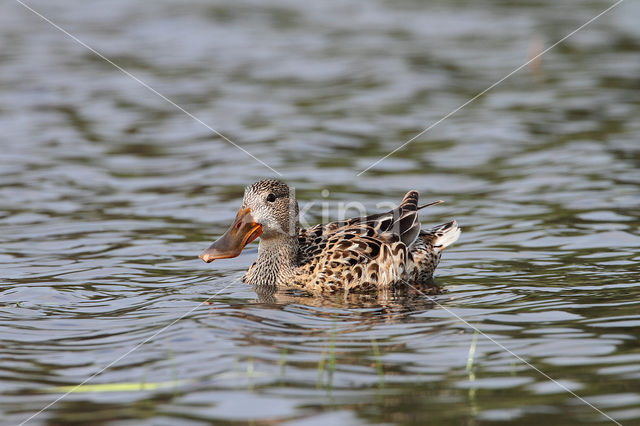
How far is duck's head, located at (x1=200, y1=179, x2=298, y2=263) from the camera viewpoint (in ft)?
27.8

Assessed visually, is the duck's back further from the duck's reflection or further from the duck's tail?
the duck's reflection

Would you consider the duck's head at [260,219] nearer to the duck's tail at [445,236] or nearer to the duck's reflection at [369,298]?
the duck's reflection at [369,298]

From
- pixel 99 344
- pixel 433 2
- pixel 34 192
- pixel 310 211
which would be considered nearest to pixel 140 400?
pixel 99 344

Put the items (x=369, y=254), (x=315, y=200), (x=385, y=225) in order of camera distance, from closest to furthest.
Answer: (x=369, y=254) → (x=385, y=225) → (x=315, y=200)

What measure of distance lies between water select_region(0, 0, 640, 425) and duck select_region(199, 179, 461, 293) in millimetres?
325

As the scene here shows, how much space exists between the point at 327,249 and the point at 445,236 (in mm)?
1274

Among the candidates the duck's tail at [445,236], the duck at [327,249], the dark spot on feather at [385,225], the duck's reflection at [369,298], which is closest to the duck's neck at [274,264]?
the duck at [327,249]

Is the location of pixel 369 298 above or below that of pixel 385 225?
below

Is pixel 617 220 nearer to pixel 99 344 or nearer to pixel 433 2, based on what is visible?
pixel 99 344

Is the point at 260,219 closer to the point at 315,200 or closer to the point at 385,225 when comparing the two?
the point at 385,225

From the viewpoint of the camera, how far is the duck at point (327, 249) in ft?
28.2

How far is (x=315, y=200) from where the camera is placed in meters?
11.7

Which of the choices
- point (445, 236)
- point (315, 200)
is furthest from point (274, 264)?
point (315, 200)

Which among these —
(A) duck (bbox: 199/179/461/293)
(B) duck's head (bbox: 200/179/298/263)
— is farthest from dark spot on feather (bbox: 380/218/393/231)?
(B) duck's head (bbox: 200/179/298/263)
